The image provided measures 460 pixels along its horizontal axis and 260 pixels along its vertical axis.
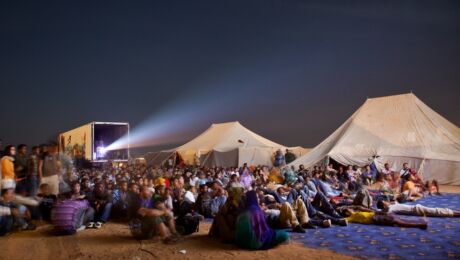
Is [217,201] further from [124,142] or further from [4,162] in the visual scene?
[124,142]

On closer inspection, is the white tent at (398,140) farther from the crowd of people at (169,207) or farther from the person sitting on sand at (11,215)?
the person sitting on sand at (11,215)

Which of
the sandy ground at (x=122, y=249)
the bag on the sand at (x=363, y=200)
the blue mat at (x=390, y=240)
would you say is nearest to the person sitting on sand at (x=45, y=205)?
the sandy ground at (x=122, y=249)

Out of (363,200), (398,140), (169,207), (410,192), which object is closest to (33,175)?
(169,207)

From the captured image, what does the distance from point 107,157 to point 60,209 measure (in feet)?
32.6

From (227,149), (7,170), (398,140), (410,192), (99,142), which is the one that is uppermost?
(99,142)

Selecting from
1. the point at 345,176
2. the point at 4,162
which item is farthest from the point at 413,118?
the point at 4,162

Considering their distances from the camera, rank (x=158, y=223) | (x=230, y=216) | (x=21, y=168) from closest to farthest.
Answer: (x=230, y=216) < (x=158, y=223) < (x=21, y=168)

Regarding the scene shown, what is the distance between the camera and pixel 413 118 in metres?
16.4

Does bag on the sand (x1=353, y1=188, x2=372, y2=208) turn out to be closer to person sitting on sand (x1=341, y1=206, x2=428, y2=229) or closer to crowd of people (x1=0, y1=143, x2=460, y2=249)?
crowd of people (x1=0, y1=143, x2=460, y2=249)

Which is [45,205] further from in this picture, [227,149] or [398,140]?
[227,149]

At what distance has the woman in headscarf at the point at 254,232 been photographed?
4.92 metres

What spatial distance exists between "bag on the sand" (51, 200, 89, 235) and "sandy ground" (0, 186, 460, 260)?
0.14m

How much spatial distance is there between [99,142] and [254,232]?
1209cm

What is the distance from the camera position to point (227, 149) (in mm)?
21734
